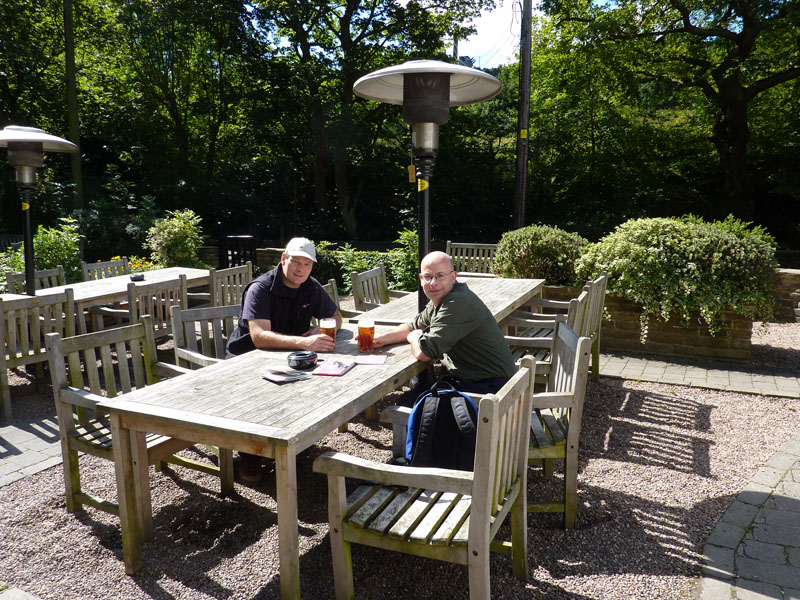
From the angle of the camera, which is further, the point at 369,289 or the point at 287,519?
the point at 369,289

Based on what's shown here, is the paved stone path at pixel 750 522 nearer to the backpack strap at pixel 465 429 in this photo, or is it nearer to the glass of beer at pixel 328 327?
the backpack strap at pixel 465 429

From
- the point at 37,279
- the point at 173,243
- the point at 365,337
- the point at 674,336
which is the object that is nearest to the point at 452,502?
the point at 365,337

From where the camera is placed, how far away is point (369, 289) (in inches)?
242

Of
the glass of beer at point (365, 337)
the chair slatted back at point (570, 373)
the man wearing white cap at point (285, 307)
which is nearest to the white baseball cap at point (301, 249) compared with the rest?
the man wearing white cap at point (285, 307)

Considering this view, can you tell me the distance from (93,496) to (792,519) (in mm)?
3902

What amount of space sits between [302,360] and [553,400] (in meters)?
1.37

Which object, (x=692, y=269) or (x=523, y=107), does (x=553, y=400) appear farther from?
(x=523, y=107)

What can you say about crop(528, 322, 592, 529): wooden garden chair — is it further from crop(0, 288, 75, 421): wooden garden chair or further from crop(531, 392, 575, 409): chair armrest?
crop(0, 288, 75, 421): wooden garden chair

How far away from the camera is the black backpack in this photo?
2.72 metres

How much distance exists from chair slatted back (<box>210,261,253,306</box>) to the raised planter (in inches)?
169

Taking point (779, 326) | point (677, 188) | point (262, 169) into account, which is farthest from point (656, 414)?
point (262, 169)

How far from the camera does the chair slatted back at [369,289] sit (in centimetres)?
573

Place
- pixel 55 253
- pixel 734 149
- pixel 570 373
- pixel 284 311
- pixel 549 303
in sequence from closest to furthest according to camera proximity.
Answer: pixel 570 373 < pixel 284 311 < pixel 549 303 < pixel 55 253 < pixel 734 149

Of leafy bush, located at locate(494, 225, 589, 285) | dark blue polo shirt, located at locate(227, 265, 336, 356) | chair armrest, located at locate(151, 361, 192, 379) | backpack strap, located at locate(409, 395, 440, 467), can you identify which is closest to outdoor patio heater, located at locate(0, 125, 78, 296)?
chair armrest, located at locate(151, 361, 192, 379)
